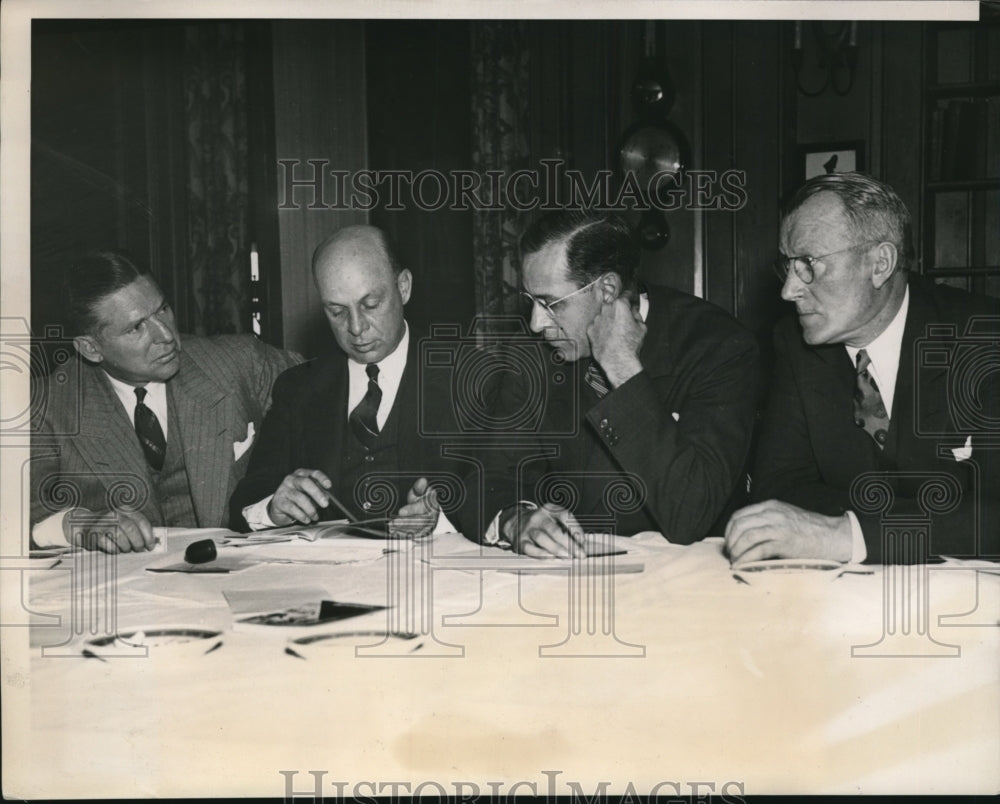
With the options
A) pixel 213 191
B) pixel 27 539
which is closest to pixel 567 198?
pixel 213 191

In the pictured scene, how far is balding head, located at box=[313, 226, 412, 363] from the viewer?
2.82 metres

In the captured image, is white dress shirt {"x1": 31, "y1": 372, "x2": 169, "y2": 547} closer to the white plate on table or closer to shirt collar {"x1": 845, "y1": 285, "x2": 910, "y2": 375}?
the white plate on table

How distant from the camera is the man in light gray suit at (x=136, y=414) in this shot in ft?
8.77

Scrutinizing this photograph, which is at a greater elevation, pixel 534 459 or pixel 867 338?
pixel 867 338

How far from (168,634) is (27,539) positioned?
0.58 meters

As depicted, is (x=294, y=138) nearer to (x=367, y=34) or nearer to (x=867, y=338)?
(x=367, y=34)

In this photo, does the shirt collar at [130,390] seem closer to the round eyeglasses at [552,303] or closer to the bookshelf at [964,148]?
the round eyeglasses at [552,303]

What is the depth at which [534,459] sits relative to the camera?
8.82ft

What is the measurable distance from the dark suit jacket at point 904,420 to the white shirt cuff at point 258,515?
50.0 inches

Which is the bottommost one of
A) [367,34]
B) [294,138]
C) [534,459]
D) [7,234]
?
[534,459]

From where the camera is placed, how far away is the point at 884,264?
2.61 meters

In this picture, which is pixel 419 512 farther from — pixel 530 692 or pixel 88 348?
pixel 88 348

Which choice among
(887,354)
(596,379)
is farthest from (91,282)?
(887,354)

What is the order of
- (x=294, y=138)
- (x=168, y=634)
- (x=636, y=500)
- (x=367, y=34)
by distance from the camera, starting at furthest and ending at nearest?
(x=294, y=138) → (x=367, y=34) → (x=636, y=500) → (x=168, y=634)
